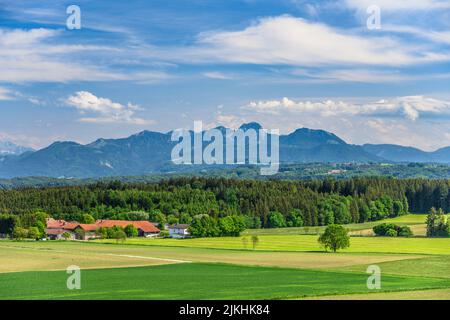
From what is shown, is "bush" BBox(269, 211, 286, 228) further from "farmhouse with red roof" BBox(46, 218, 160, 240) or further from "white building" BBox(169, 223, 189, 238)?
"farmhouse with red roof" BBox(46, 218, 160, 240)

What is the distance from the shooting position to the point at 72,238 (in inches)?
5025

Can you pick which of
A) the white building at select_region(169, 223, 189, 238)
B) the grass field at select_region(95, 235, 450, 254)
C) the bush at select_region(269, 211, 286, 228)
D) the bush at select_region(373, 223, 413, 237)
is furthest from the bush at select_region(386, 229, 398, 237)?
the white building at select_region(169, 223, 189, 238)

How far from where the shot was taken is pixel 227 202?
16312 cm

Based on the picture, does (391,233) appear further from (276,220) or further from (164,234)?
(164,234)

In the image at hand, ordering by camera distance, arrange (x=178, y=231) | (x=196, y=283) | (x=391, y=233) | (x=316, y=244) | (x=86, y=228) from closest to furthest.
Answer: (x=196, y=283) → (x=316, y=244) → (x=391, y=233) → (x=86, y=228) → (x=178, y=231)

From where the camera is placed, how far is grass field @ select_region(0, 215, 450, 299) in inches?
1809

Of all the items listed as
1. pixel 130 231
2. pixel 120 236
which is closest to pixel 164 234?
pixel 130 231

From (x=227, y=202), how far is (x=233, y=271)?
9988 cm

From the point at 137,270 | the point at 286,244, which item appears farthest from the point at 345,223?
the point at 137,270

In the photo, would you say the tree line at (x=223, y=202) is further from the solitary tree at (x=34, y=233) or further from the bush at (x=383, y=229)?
the bush at (x=383, y=229)

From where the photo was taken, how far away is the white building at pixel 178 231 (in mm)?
131375

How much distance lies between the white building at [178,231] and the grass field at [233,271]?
83.7ft

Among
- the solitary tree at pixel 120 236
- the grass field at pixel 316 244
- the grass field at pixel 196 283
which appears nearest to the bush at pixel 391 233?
the grass field at pixel 316 244
